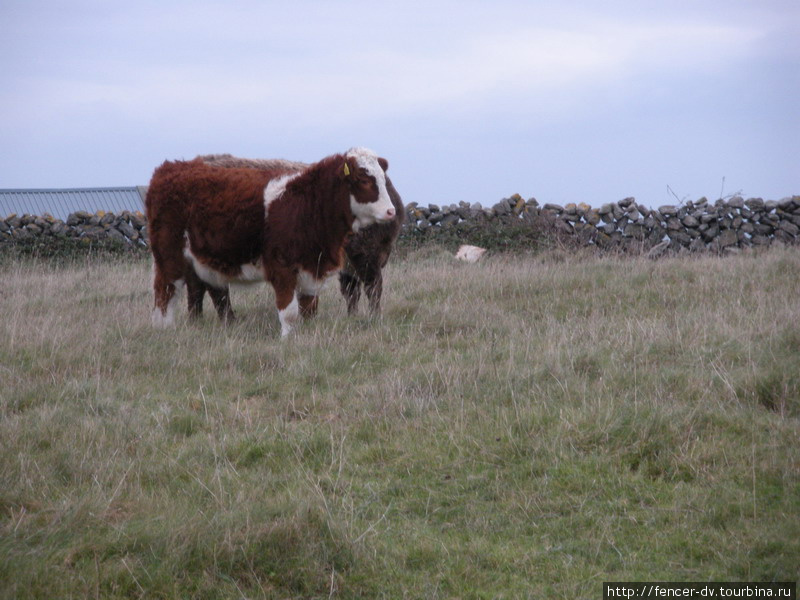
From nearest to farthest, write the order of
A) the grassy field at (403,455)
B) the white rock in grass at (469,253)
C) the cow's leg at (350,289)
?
the grassy field at (403,455) < the cow's leg at (350,289) < the white rock in grass at (469,253)

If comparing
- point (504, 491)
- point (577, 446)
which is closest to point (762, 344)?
point (577, 446)

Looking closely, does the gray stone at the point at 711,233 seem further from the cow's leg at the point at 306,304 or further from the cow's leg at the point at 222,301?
the cow's leg at the point at 222,301

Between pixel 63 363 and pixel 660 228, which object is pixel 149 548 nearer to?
pixel 63 363

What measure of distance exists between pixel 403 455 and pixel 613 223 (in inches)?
506

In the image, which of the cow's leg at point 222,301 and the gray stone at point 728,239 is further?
the gray stone at point 728,239

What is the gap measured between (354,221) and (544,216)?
925cm

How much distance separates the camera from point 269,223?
8422mm

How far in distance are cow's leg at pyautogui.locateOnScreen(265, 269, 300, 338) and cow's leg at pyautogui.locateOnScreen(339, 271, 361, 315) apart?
1.02 meters

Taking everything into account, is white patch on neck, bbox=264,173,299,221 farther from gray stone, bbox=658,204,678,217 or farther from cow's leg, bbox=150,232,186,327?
gray stone, bbox=658,204,678,217

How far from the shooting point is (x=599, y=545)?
4023mm

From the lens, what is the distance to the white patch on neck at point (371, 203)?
8352 millimetres

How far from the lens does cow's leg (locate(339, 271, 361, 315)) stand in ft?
30.7

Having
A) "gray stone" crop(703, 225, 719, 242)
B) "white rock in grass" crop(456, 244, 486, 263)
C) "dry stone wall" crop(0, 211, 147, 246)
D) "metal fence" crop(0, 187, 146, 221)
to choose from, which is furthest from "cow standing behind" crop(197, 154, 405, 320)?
"metal fence" crop(0, 187, 146, 221)

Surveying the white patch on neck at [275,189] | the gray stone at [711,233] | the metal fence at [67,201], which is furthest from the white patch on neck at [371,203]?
the metal fence at [67,201]
